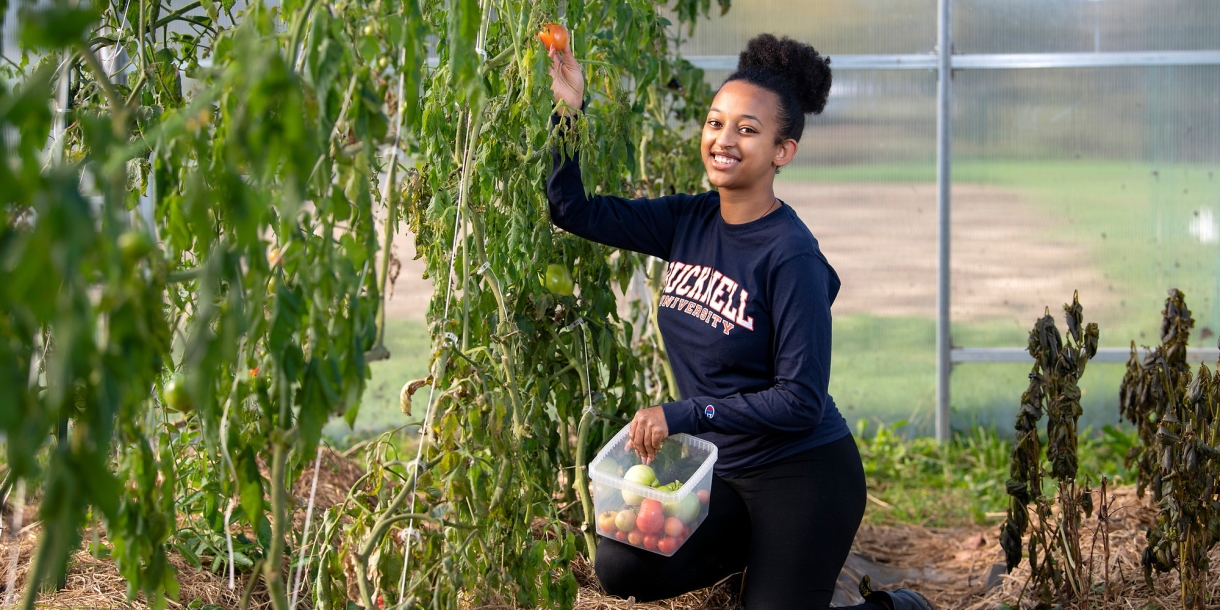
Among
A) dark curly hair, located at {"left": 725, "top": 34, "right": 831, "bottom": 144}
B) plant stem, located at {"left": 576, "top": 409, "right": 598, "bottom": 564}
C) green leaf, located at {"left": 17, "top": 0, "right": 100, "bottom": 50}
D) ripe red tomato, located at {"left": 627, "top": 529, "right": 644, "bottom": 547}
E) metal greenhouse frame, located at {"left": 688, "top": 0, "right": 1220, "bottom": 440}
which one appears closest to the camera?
green leaf, located at {"left": 17, "top": 0, "right": 100, "bottom": 50}

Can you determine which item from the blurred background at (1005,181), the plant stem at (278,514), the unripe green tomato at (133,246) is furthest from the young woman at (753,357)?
the blurred background at (1005,181)

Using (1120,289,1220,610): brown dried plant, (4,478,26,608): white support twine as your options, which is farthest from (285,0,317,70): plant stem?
(1120,289,1220,610): brown dried plant

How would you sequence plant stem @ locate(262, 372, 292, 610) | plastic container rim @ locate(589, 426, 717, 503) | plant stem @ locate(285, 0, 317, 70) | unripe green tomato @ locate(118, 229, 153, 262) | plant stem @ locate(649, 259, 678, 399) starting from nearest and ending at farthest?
1. unripe green tomato @ locate(118, 229, 153, 262)
2. plant stem @ locate(285, 0, 317, 70)
3. plant stem @ locate(262, 372, 292, 610)
4. plastic container rim @ locate(589, 426, 717, 503)
5. plant stem @ locate(649, 259, 678, 399)

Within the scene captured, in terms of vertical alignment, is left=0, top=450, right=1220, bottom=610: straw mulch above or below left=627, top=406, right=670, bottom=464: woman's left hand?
below

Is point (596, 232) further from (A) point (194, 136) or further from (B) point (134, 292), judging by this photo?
(B) point (134, 292)

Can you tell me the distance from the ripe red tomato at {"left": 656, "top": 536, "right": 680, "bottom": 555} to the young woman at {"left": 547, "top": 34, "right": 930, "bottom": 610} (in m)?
0.06

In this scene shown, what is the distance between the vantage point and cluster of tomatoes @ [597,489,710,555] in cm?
186

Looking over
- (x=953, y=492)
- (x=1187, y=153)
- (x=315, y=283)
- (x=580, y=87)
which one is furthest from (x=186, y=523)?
(x=1187, y=153)

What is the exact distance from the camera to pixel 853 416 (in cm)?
415

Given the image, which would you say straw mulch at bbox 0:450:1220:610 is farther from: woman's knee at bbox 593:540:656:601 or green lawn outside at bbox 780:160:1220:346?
green lawn outside at bbox 780:160:1220:346

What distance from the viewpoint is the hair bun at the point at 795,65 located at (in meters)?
2.02

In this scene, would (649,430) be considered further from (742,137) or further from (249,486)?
(249,486)

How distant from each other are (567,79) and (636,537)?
868 millimetres

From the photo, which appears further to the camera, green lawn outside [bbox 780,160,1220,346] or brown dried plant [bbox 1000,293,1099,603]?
green lawn outside [bbox 780,160,1220,346]
